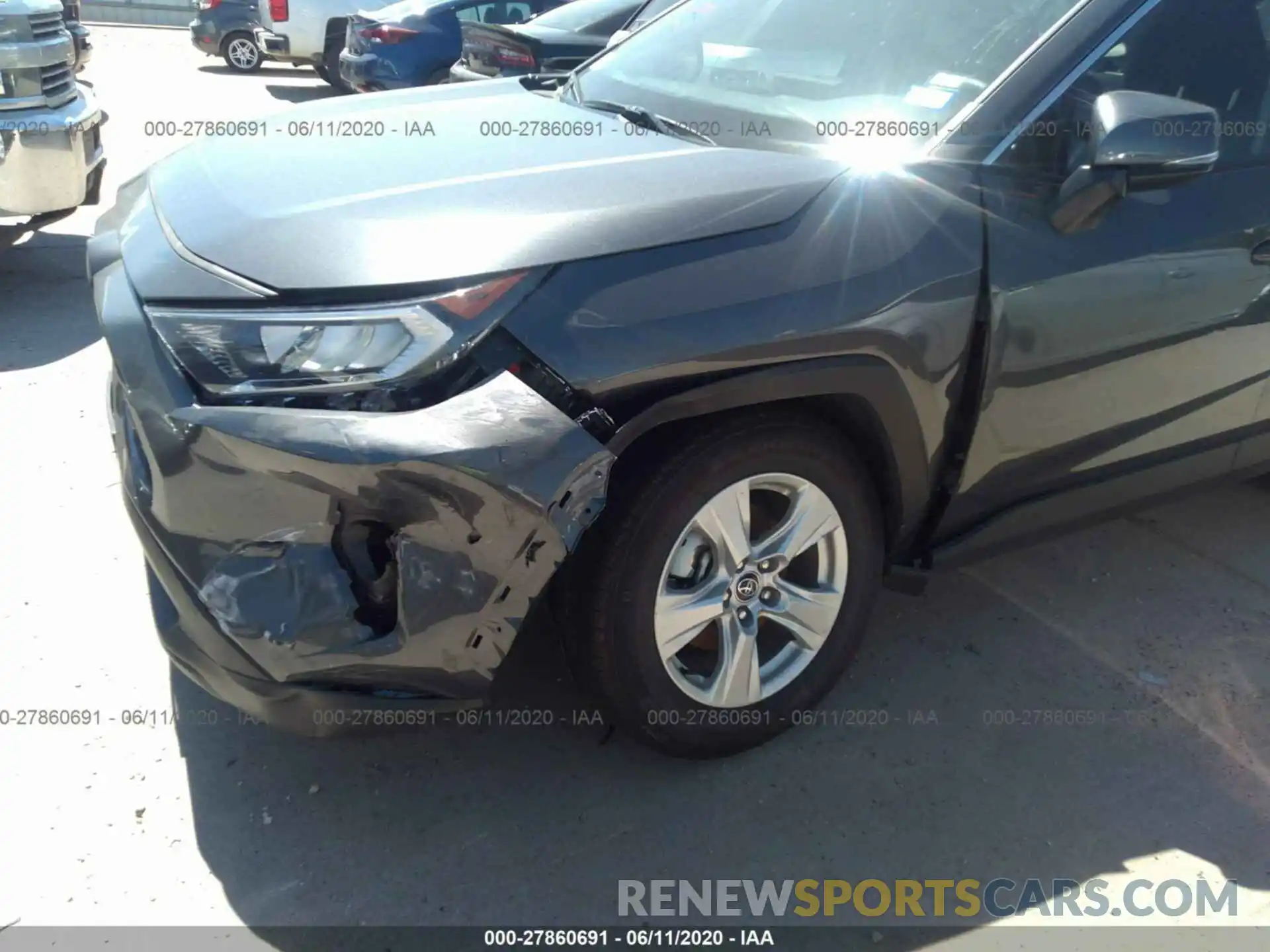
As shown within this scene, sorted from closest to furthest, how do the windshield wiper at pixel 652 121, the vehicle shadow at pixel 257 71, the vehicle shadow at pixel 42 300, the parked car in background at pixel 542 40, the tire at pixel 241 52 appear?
1. the windshield wiper at pixel 652 121
2. the vehicle shadow at pixel 42 300
3. the parked car in background at pixel 542 40
4. the tire at pixel 241 52
5. the vehicle shadow at pixel 257 71

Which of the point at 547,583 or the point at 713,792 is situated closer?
the point at 547,583

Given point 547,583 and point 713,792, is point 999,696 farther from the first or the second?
point 547,583

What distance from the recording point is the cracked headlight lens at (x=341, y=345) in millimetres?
1954

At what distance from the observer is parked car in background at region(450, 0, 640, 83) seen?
6355 mm

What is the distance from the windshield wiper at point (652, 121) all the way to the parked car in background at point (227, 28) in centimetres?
1363

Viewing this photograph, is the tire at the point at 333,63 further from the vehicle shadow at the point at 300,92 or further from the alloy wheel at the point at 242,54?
the alloy wheel at the point at 242,54

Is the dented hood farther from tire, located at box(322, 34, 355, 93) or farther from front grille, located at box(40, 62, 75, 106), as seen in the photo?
tire, located at box(322, 34, 355, 93)

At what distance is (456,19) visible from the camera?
10391mm

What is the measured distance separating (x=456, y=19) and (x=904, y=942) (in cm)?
1002

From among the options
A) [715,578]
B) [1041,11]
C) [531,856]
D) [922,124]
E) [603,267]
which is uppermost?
[1041,11]

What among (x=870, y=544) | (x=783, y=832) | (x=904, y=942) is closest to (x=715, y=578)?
(x=870, y=544)

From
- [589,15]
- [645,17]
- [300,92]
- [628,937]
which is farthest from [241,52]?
[628,937]

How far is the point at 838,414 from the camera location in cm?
241

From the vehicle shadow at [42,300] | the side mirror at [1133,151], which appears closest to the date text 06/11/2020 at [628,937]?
the side mirror at [1133,151]
